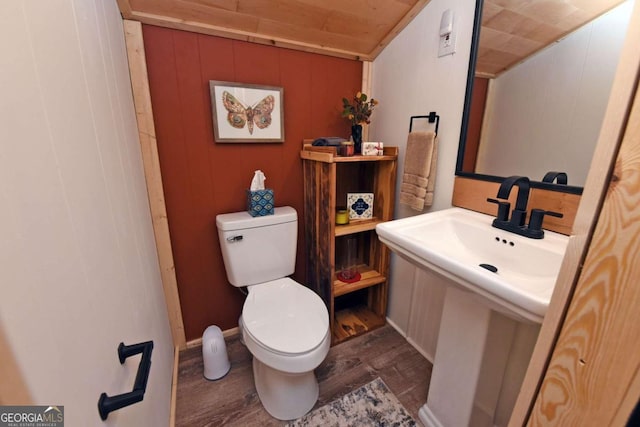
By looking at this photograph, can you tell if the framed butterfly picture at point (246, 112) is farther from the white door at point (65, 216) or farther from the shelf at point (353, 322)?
the shelf at point (353, 322)

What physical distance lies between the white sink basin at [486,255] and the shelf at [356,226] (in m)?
0.45

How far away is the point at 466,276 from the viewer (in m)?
0.71

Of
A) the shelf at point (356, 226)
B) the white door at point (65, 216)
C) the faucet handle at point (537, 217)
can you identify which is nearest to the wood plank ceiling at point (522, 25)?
the faucet handle at point (537, 217)

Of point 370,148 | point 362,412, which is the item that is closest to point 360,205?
point 370,148

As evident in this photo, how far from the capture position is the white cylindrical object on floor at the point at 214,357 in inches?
54.7

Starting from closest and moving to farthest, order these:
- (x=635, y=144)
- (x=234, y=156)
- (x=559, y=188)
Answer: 1. (x=635, y=144)
2. (x=559, y=188)
3. (x=234, y=156)

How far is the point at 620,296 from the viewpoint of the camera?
371mm

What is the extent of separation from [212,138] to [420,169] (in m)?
1.13

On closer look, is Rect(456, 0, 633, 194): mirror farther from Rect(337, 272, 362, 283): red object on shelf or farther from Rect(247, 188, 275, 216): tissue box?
Rect(247, 188, 275, 216): tissue box

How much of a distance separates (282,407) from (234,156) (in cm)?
130

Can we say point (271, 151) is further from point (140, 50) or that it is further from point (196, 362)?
point (196, 362)

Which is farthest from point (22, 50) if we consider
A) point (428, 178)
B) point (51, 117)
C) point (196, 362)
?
point (196, 362)

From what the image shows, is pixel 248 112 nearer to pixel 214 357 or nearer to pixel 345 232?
pixel 345 232

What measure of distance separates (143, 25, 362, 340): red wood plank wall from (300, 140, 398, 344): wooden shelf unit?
0.52ft
